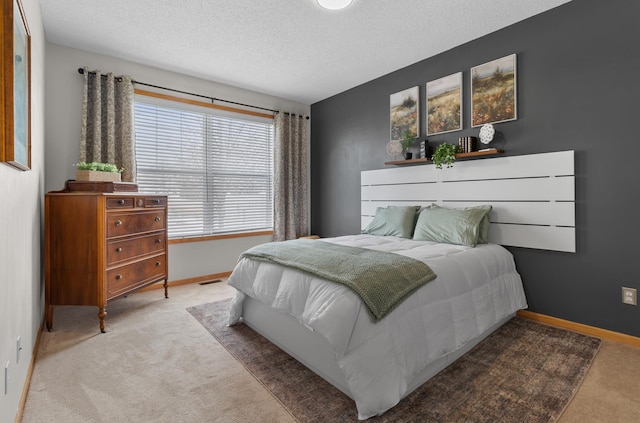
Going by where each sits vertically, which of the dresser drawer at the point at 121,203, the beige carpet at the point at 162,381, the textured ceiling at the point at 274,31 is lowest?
the beige carpet at the point at 162,381

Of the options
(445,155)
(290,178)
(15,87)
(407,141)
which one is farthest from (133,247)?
(445,155)

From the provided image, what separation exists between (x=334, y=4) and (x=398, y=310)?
236cm

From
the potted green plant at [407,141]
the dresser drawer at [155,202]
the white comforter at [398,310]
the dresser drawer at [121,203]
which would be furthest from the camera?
the potted green plant at [407,141]

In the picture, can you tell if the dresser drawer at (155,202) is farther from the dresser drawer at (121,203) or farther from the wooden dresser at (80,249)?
the wooden dresser at (80,249)

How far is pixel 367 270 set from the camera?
1835 mm

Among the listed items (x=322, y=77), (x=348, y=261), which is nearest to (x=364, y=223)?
(x=322, y=77)

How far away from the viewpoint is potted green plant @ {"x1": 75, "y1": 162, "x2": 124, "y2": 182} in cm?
283

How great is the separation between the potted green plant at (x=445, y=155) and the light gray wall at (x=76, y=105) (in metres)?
2.89

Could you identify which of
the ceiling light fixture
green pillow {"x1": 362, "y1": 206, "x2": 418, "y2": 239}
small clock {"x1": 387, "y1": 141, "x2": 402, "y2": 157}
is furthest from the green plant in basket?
small clock {"x1": 387, "y1": 141, "x2": 402, "y2": 157}

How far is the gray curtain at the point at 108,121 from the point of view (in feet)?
11.0

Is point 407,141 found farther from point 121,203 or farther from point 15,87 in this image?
point 15,87

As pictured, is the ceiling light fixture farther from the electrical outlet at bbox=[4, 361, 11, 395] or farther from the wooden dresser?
the electrical outlet at bbox=[4, 361, 11, 395]

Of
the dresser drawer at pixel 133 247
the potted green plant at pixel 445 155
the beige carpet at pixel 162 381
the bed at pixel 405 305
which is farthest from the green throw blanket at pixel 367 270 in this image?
the potted green plant at pixel 445 155

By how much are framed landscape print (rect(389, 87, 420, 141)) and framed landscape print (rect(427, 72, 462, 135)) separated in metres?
0.17
